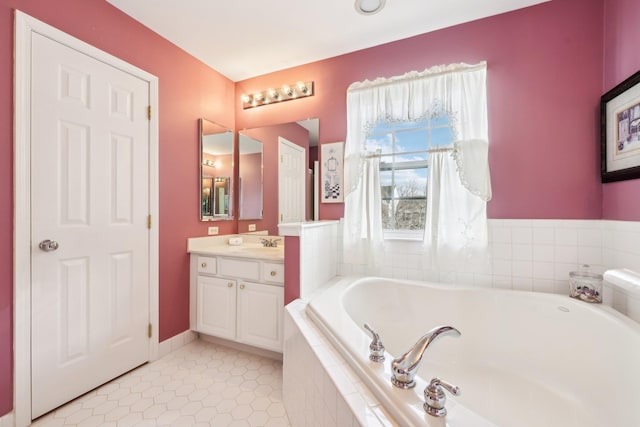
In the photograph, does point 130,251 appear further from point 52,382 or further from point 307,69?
point 307,69

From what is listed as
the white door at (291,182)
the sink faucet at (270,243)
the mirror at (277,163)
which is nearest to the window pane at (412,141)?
the mirror at (277,163)

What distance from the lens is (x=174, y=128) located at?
215 centimetres

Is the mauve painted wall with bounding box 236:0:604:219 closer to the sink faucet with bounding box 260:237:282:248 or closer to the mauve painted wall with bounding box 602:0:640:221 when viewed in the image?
the mauve painted wall with bounding box 602:0:640:221

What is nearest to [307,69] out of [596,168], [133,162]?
[133,162]

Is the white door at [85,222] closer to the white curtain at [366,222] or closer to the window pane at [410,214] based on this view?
the white curtain at [366,222]

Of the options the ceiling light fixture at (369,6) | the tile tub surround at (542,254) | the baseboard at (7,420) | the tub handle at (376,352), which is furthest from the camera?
the ceiling light fixture at (369,6)

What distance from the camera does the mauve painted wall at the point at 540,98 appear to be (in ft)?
5.34

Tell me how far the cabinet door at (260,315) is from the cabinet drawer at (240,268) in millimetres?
68

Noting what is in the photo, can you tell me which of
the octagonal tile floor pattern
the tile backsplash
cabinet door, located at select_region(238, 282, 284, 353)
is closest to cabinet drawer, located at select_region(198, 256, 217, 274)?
cabinet door, located at select_region(238, 282, 284, 353)

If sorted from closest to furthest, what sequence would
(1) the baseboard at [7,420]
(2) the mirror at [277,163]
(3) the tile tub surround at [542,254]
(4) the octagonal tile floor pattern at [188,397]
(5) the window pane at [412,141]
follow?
(1) the baseboard at [7,420] < (4) the octagonal tile floor pattern at [188,397] < (3) the tile tub surround at [542,254] < (5) the window pane at [412,141] < (2) the mirror at [277,163]

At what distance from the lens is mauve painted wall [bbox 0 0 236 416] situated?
1.30m

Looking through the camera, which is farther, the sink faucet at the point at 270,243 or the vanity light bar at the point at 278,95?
the sink faucet at the point at 270,243

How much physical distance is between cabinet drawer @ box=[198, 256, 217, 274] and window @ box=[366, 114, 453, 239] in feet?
4.73

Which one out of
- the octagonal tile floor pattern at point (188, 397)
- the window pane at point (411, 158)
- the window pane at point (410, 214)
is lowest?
the octagonal tile floor pattern at point (188, 397)
